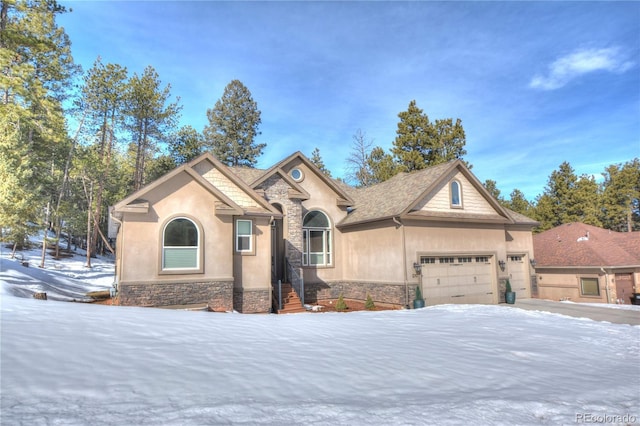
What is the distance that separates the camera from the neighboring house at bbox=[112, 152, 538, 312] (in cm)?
1223

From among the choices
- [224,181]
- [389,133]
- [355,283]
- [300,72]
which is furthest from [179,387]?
[389,133]

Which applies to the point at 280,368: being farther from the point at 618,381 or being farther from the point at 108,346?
the point at 618,381

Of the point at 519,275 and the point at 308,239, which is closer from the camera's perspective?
the point at 308,239

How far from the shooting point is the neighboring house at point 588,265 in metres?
22.9

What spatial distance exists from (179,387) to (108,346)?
1.30m

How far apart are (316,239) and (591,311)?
1167cm

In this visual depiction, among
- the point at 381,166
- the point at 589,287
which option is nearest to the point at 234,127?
the point at 381,166

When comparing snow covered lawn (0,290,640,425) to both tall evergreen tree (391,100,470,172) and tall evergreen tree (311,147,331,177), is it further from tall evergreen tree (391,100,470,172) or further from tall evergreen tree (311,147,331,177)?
tall evergreen tree (311,147,331,177)

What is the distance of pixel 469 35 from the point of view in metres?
15.4

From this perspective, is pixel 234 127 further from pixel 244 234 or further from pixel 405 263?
pixel 405 263

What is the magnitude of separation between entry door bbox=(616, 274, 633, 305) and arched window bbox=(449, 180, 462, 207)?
1463cm

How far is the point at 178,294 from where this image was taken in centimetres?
1219

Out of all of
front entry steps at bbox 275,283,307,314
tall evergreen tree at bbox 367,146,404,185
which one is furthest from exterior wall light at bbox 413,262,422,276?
tall evergreen tree at bbox 367,146,404,185

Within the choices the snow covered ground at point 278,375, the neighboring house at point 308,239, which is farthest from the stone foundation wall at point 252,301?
the snow covered ground at point 278,375
